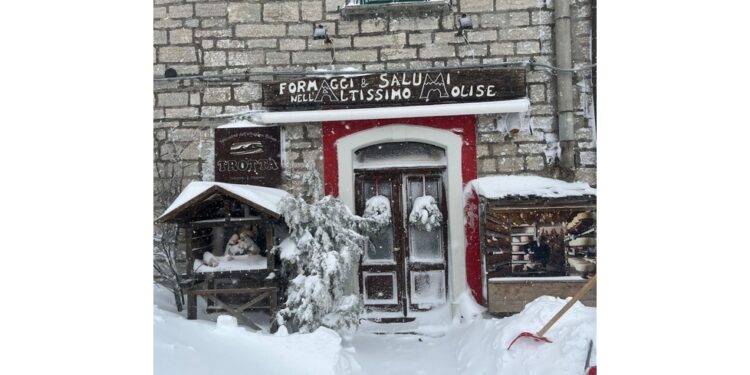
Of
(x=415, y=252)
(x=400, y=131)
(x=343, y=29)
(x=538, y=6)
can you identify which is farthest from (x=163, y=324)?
(x=538, y=6)

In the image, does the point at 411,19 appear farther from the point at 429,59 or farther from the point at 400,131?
the point at 400,131

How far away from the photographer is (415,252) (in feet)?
9.63

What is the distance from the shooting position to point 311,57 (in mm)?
2875

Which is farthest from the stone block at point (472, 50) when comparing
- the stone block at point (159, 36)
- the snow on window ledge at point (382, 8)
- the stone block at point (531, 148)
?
the stone block at point (159, 36)

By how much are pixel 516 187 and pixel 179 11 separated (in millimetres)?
1999

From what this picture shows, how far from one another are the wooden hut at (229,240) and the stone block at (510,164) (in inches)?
47.4

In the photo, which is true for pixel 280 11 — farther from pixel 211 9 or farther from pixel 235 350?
pixel 235 350

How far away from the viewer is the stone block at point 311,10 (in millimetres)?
2840

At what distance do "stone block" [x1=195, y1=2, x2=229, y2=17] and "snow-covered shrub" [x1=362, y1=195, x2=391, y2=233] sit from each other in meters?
1.30

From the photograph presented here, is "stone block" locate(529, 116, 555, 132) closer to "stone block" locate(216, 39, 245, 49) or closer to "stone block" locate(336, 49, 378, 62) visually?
"stone block" locate(336, 49, 378, 62)

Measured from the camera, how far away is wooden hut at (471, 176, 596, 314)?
2680 millimetres

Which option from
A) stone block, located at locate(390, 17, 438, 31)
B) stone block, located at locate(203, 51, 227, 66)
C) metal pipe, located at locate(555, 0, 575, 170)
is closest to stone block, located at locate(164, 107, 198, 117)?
stone block, located at locate(203, 51, 227, 66)
